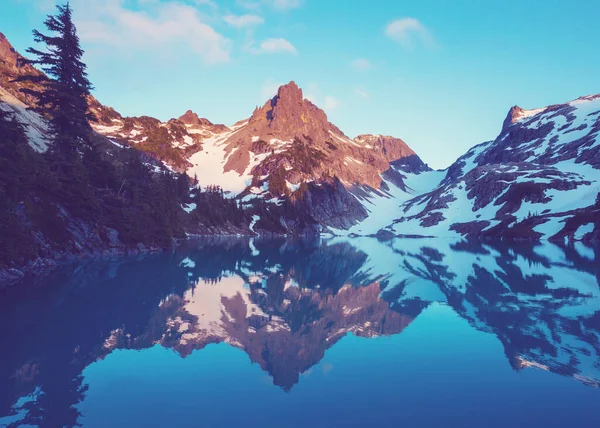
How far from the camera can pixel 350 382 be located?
12.3m

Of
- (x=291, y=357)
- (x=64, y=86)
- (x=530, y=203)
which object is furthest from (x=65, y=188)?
(x=530, y=203)

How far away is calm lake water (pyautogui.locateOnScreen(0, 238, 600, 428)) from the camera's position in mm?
9898

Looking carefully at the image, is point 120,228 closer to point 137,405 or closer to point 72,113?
point 72,113

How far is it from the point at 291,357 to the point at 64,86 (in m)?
49.6

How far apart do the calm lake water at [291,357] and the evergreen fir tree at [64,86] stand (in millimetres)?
27185

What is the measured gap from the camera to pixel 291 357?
49.2 feet

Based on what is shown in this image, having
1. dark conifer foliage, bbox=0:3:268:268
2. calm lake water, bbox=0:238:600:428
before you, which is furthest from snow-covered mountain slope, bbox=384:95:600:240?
dark conifer foliage, bbox=0:3:268:268

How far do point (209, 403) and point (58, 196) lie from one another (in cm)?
3925

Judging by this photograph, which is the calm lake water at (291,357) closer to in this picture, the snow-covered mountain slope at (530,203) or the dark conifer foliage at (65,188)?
the dark conifer foliage at (65,188)

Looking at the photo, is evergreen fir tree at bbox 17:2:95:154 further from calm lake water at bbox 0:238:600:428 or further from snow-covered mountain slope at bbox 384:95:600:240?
snow-covered mountain slope at bbox 384:95:600:240

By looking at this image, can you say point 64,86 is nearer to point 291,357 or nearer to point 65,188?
point 65,188

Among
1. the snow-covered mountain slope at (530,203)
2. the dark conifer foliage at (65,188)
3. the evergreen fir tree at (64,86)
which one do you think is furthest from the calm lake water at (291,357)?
the snow-covered mountain slope at (530,203)

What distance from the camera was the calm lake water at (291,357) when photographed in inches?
390

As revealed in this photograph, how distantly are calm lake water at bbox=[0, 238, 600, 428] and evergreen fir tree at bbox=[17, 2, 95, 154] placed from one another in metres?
27.2
